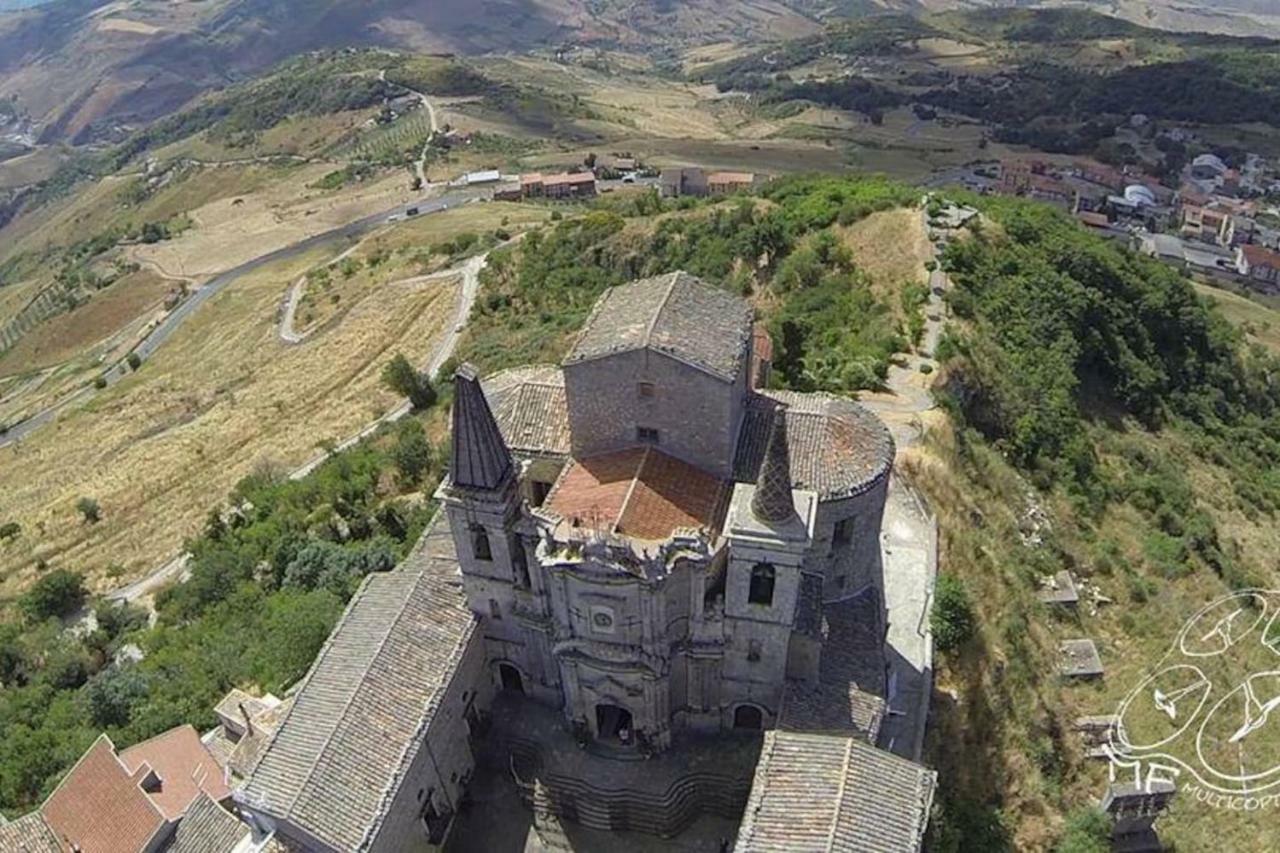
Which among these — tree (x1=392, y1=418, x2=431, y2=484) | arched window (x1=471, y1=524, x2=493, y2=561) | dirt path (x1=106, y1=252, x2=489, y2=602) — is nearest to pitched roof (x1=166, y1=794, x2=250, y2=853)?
arched window (x1=471, y1=524, x2=493, y2=561)

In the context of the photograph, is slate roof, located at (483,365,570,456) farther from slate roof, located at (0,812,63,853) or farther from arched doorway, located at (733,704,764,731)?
slate roof, located at (0,812,63,853)

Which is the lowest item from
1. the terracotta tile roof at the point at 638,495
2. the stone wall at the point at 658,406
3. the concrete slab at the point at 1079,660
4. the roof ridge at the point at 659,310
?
the concrete slab at the point at 1079,660

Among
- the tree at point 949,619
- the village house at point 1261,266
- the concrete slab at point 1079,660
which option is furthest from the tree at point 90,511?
the village house at point 1261,266

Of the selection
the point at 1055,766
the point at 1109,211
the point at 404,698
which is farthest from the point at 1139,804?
the point at 1109,211

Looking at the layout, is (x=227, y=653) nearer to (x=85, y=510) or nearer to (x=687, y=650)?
(x=687, y=650)

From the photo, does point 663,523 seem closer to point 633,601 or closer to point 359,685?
point 633,601

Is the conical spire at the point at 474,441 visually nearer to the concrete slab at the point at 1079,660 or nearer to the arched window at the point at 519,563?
the arched window at the point at 519,563
